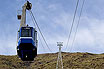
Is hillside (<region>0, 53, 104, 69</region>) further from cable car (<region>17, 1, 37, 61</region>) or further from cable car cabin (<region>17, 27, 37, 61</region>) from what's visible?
cable car cabin (<region>17, 27, 37, 61</region>)

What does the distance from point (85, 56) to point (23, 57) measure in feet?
221

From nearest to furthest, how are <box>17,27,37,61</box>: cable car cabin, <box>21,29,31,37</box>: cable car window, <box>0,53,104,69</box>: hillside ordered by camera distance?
<box>17,27,37,61</box>: cable car cabin, <box>21,29,31,37</box>: cable car window, <box>0,53,104,69</box>: hillside

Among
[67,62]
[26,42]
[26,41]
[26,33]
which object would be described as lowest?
[67,62]

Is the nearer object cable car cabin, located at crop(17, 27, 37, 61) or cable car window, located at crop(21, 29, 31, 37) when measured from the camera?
cable car cabin, located at crop(17, 27, 37, 61)

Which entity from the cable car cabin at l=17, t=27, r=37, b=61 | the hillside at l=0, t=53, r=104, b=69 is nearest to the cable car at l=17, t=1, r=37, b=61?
the cable car cabin at l=17, t=27, r=37, b=61

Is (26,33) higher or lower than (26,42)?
higher

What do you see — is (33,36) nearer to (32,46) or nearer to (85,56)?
(32,46)

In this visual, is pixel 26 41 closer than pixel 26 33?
Yes

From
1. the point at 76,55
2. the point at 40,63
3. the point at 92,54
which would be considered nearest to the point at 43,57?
the point at 40,63

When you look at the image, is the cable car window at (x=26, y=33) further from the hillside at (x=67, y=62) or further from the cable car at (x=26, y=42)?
the hillside at (x=67, y=62)

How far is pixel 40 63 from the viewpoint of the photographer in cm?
8969

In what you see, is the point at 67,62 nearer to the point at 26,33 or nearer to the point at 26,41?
the point at 26,33

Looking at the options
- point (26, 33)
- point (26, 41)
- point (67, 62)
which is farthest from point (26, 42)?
point (67, 62)

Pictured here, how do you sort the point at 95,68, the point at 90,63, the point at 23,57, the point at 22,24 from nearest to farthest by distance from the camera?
the point at 23,57
the point at 22,24
the point at 95,68
the point at 90,63
